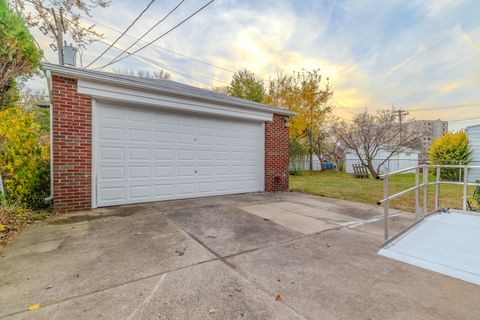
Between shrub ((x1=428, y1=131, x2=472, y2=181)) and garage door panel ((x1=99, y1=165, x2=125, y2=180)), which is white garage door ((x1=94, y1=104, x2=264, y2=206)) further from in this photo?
shrub ((x1=428, y1=131, x2=472, y2=181))

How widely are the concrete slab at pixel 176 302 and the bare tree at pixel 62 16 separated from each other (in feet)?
32.2

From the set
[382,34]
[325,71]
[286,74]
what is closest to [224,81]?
[286,74]

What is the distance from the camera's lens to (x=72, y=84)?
4793 millimetres

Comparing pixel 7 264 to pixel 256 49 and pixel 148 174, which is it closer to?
pixel 148 174

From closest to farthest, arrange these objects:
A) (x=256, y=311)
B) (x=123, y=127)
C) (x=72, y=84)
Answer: (x=256, y=311) → (x=72, y=84) → (x=123, y=127)

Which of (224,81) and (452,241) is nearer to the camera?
(452,241)

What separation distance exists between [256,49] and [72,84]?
24.7ft

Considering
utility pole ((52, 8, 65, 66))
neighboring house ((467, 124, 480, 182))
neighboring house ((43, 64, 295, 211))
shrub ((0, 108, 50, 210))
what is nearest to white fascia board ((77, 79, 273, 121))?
neighboring house ((43, 64, 295, 211))

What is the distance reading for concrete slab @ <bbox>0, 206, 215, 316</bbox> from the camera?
6.72ft

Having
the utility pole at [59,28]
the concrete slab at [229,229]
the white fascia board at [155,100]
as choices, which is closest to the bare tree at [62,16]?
the utility pole at [59,28]

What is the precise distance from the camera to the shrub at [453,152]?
470 inches


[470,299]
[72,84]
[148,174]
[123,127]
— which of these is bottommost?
[470,299]

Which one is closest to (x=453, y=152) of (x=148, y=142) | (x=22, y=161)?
A: (x=148, y=142)

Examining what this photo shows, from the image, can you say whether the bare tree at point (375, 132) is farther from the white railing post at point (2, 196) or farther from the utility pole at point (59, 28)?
the utility pole at point (59, 28)
